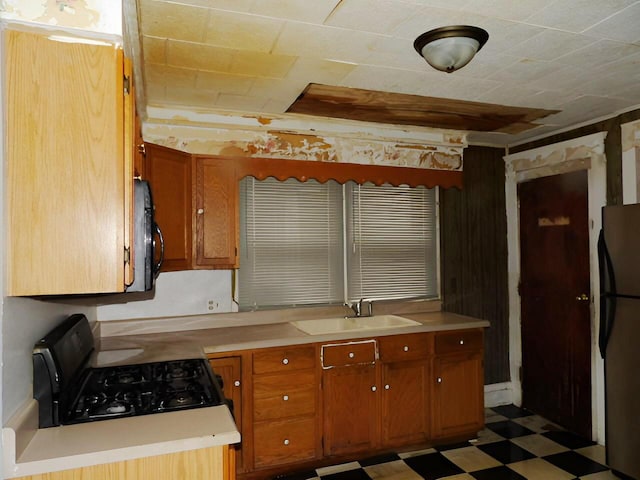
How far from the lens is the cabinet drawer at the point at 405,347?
3.12m

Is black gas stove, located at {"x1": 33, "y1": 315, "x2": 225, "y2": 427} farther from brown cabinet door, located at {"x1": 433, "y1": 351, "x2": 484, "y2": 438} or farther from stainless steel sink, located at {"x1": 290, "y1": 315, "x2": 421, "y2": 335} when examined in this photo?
brown cabinet door, located at {"x1": 433, "y1": 351, "x2": 484, "y2": 438}

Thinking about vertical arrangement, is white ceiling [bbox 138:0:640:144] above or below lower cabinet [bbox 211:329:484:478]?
above

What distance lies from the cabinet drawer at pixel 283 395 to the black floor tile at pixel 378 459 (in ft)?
1.81

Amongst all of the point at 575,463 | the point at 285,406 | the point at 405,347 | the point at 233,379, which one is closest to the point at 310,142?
the point at 405,347

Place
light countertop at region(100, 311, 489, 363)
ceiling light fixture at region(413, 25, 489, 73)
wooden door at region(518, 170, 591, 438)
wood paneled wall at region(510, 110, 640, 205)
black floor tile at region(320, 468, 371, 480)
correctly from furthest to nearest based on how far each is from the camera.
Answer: wooden door at region(518, 170, 591, 438) < wood paneled wall at region(510, 110, 640, 205) < black floor tile at region(320, 468, 371, 480) < light countertop at region(100, 311, 489, 363) < ceiling light fixture at region(413, 25, 489, 73)

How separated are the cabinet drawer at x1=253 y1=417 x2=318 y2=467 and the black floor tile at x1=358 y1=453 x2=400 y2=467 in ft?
1.28

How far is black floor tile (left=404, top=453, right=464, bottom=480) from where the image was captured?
2910 mm

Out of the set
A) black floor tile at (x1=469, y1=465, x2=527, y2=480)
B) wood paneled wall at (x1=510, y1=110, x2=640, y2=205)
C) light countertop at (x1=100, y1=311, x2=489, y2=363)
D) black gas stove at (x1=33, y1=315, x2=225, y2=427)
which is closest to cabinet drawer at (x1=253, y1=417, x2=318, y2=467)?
light countertop at (x1=100, y1=311, x2=489, y2=363)

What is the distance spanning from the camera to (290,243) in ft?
11.5

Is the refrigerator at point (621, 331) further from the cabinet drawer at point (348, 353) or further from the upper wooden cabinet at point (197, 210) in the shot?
the upper wooden cabinet at point (197, 210)

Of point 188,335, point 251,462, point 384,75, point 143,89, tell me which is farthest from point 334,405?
point 143,89

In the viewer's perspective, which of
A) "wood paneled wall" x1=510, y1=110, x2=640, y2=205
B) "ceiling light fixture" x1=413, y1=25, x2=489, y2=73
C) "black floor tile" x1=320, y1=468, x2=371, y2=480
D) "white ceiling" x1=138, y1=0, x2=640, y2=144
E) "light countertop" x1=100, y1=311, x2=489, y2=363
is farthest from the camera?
"wood paneled wall" x1=510, y1=110, x2=640, y2=205

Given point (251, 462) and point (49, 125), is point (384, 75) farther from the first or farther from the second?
point (251, 462)

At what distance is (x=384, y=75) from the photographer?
8.22ft
